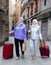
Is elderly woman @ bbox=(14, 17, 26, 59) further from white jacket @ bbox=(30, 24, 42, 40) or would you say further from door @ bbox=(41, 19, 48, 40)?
door @ bbox=(41, 19, 48, 40)

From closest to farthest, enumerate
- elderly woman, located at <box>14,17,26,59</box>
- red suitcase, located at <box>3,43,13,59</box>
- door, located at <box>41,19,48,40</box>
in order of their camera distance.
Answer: elderly woman, located at <box>14,17,26,59</box>
red suitcase, located at <box>3,43,13,59</box>
door, located at <box>41,19,48,40</box>

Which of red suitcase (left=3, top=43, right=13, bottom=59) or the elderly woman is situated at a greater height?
the elderly woman

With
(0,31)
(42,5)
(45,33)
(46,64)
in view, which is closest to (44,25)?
(45,33)

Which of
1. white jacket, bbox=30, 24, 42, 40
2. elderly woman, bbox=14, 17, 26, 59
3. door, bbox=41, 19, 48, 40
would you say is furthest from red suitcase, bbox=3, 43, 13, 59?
door, bbox=41, 19, 48, 40

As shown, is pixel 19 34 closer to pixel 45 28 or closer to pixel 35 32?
pixel 35 32

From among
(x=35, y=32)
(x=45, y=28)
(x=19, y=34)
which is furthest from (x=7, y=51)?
(x=45, y=28)

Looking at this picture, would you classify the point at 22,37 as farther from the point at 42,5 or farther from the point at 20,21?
the point at 42,5

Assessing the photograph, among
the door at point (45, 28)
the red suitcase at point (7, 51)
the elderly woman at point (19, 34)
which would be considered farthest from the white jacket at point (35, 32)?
the door at point (45, 28)

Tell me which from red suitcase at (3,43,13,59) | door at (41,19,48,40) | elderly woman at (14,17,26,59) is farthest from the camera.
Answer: door at (41,19,48,40)

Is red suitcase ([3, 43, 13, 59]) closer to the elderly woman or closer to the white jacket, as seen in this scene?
the elderly woman

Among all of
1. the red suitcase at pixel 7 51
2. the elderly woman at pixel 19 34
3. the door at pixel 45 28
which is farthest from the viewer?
the door at pixel 45 28

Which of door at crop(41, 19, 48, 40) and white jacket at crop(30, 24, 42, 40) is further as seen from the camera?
door at crop(41, 19, 48, 40)

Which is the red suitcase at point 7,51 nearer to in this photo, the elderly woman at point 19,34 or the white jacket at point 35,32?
the elderly woman at point 19,34

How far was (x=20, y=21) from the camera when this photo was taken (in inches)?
447
